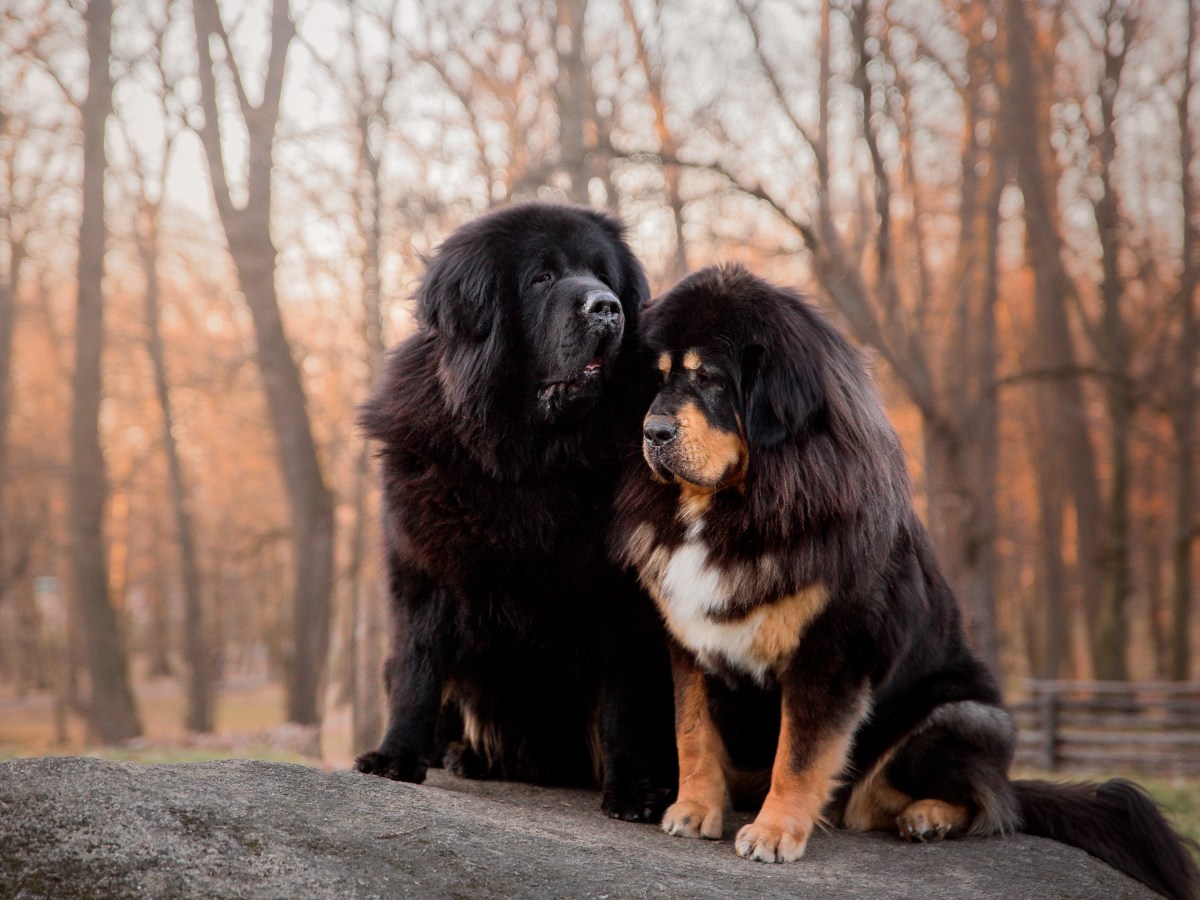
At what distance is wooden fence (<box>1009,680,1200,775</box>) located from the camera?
1291cm

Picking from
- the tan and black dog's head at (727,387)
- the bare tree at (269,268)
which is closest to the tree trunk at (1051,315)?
the bare tree at (269,268)

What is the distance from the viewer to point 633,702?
3.84 meters

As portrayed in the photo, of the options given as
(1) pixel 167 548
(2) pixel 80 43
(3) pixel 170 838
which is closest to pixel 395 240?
(2) pixel 80 43

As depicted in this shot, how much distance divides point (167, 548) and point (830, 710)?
2794 cm

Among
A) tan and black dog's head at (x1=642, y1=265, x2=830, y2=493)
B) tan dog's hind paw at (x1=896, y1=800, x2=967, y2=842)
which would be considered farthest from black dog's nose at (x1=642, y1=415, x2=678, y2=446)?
tan dog's hind paw at (x1=896, y1=800, x2=967, y2=842)

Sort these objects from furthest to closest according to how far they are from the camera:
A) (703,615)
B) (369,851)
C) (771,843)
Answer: (703,615), (771,843), (369,851)

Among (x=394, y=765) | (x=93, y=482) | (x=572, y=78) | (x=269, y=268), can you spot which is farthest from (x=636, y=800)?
(x=93, y=482)

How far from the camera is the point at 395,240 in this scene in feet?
47.3

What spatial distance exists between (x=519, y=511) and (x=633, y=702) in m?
0.82

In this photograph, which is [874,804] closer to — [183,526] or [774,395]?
[774,395]

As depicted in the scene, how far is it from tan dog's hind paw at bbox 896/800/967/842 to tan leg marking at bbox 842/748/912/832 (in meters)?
0.08

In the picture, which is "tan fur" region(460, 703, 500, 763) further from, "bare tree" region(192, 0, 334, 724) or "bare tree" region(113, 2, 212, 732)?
"bare tree" region(113, 2, 212, 732)

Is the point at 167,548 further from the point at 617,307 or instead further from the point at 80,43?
the point at 617,307

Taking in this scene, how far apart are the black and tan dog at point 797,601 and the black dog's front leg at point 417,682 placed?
29.4 inches
